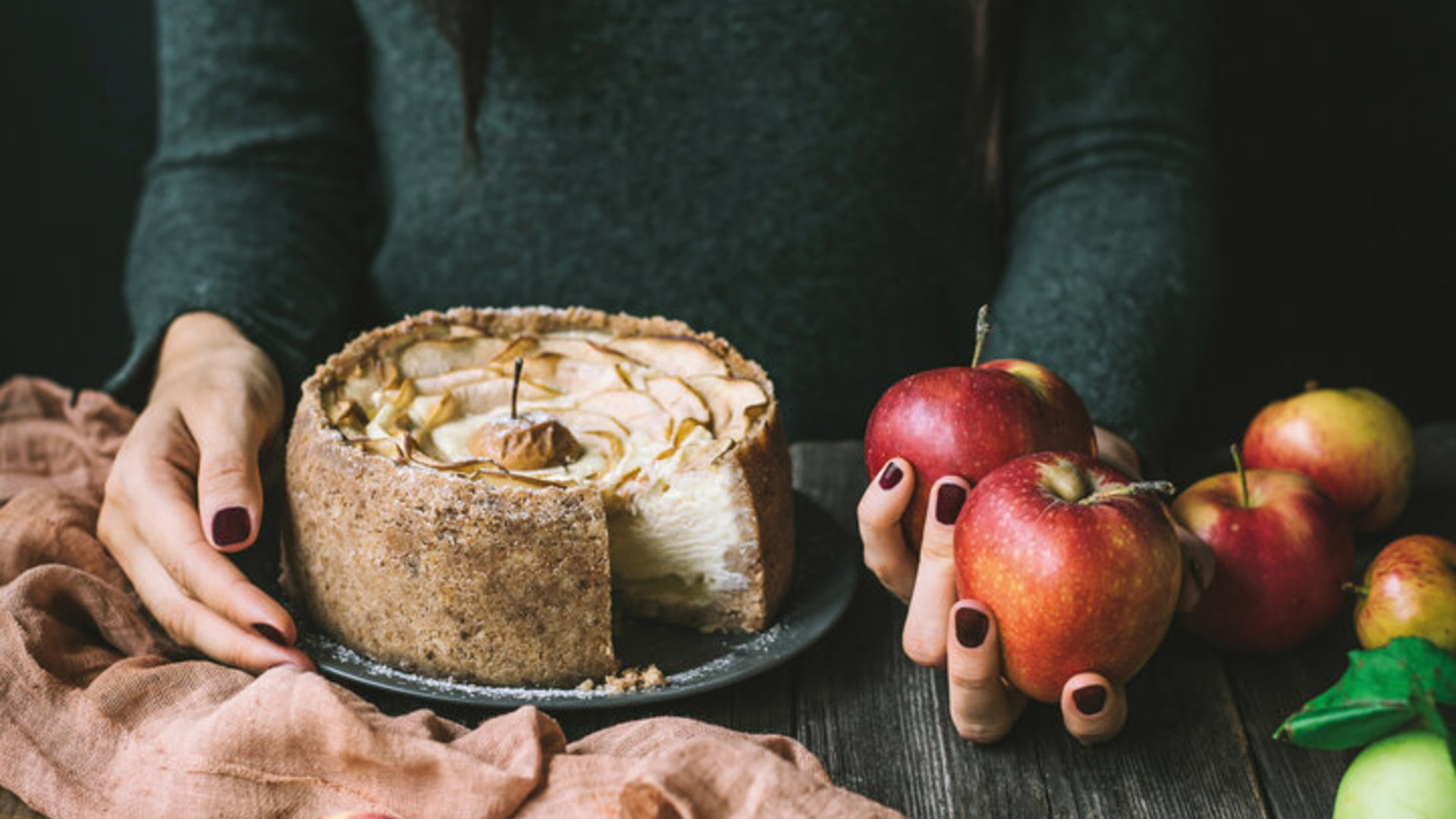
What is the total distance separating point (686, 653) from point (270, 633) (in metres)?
0.32

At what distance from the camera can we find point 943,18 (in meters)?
1.58

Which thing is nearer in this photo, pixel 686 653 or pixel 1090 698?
pixel 1090 698

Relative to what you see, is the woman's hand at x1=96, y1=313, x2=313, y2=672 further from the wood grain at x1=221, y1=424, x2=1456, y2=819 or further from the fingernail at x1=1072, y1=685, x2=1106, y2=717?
the fingernail at x1=1072, y1=685, x2=1106, y2=717

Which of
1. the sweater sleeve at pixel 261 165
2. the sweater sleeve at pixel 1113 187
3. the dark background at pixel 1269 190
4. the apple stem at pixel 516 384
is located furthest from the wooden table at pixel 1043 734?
the dark background at pixel 1269 190

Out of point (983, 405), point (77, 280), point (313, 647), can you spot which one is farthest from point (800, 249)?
point (77, 280)

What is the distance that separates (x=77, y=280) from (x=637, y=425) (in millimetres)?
1486

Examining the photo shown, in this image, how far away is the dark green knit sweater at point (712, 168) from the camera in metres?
1.53

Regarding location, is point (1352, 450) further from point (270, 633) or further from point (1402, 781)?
point (270, 633)

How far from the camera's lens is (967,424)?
1000 millimetres

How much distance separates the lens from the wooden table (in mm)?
891

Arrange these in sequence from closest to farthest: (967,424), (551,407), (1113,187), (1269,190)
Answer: (967,424), (551,407), (1113,187), (1269,190)

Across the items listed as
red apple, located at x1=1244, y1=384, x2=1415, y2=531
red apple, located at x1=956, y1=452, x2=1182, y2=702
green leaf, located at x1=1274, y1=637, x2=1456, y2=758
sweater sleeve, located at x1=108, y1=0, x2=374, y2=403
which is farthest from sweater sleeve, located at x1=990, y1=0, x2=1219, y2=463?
sweater sleeve, located at x1=108, y1=0, x2=374, y2=403

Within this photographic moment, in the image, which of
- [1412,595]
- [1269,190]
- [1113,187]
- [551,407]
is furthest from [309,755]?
[1269,190]

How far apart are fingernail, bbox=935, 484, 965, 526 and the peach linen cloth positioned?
203 mm
